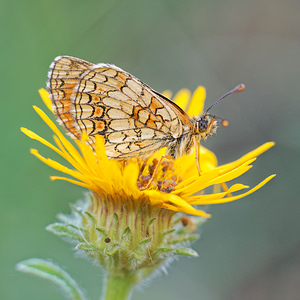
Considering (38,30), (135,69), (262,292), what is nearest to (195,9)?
(135,69)

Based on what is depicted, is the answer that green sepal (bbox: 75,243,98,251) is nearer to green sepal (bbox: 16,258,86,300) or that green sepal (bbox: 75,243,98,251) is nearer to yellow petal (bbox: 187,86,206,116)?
green sepal (bbox: 16,258,86,300)

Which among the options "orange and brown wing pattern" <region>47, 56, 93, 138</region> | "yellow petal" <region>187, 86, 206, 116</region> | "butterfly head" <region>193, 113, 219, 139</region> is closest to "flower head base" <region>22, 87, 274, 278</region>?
"orange and brown wing pattern" <region>47, 56, 93, 138</region>

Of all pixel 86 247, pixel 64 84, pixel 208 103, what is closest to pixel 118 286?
pixel 86 247

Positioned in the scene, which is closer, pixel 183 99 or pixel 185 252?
pixel 185 252

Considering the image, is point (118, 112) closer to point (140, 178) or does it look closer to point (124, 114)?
point (124, 114)

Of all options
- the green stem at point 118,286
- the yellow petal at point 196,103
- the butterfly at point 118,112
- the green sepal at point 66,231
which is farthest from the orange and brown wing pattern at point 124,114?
the green stem at point 118,286

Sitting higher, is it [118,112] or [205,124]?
[118,112]
